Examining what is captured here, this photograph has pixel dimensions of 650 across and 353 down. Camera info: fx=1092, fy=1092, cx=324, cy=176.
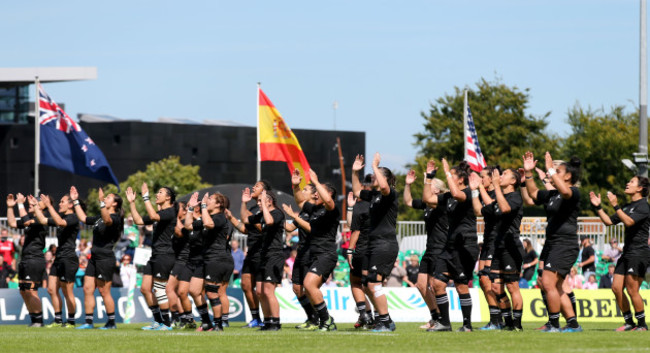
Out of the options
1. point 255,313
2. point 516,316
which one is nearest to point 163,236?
point 255,313

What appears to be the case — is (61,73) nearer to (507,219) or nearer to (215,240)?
(215,240)

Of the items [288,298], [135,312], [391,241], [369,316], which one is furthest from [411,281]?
[391,241]

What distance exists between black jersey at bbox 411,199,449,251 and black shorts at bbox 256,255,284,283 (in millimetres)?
2445

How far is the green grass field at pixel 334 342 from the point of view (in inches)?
455

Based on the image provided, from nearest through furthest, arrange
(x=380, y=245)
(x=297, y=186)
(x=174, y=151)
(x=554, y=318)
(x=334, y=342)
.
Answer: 1. (x=334, y=342)
2. (x=554, y=318)
3. (x=380, y=245)
4. (x=297, y=186)
5. (x=174, y=151)

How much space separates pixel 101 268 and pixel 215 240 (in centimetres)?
229

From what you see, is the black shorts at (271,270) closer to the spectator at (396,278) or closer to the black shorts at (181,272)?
the black shorts at (181,272)

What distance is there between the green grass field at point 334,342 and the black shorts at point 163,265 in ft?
6.92

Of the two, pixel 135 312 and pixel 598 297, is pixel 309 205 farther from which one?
pixel 598 297

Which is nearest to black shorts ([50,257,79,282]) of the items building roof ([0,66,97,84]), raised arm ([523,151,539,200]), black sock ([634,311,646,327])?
raised arm ([523,151,539,200])

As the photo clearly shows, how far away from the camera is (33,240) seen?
A: 18.1 meters

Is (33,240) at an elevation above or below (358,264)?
above

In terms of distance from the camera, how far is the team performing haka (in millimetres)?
14055

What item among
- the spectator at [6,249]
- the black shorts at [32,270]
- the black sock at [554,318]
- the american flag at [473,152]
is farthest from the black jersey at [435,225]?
the american flag at [473,152]
